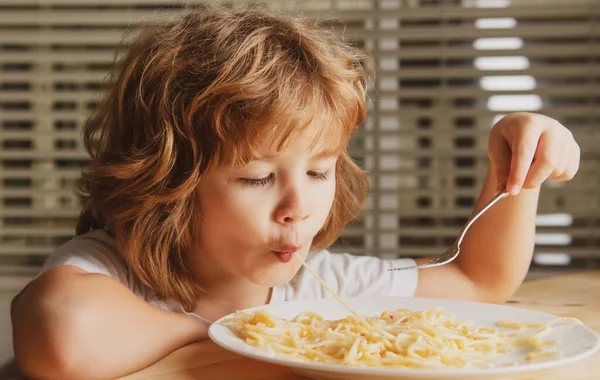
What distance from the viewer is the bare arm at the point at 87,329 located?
0.81 m

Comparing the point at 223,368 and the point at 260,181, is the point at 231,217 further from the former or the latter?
the point at 223,368

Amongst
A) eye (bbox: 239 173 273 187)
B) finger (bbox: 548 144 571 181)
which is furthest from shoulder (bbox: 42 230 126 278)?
finger (bbox: 548 144 571 181)

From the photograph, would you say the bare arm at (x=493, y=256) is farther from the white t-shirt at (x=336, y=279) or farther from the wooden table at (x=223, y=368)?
the wooden table at (x=223, y=368)

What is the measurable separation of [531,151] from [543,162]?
0.02 metres

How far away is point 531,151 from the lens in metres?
1.04

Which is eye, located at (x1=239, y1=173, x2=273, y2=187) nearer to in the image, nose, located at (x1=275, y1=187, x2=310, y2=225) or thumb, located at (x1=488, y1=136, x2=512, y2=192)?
nose, located at (x1=275, y1=187, x2=310, y2=225)

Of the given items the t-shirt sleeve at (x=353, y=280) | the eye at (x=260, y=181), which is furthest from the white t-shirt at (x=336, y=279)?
the eye at (x=260, y=181)

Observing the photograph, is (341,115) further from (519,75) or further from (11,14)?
(11,14)

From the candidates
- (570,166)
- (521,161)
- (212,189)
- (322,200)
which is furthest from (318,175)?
(570,166)

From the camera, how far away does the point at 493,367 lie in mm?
710

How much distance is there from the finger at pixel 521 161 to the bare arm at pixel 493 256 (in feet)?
0.64

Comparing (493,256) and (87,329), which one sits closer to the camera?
(87,329)

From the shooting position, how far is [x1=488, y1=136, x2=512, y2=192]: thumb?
1.13 metres

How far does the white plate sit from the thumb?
247 mm
